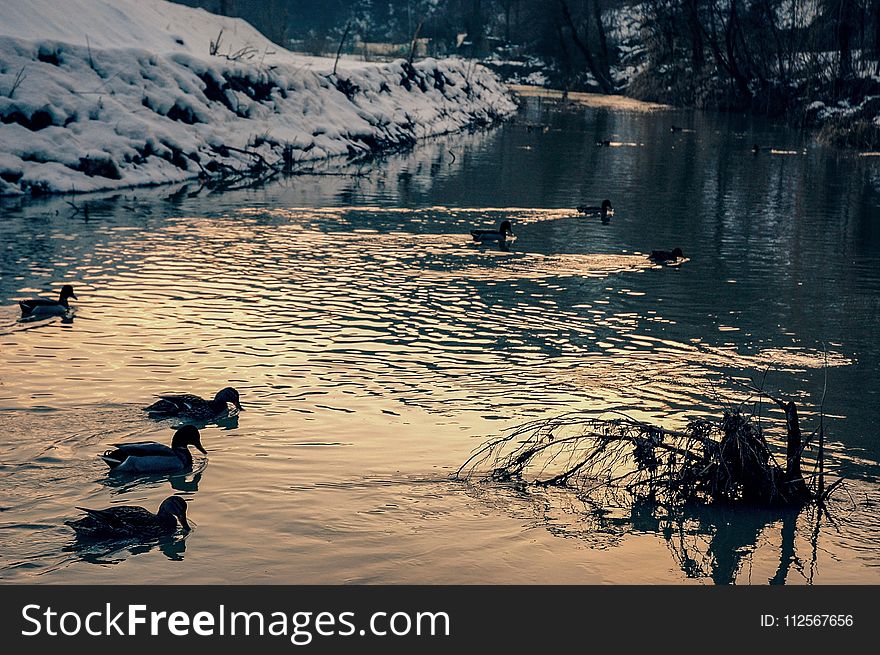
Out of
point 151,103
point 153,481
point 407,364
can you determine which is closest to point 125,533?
point 153,481

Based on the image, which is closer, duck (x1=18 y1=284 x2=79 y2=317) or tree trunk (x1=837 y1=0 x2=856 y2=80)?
duck (x1=18 y1=284 x2=79 y2=317)

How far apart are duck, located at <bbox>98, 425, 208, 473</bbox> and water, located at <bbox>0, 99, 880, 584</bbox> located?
19 cm

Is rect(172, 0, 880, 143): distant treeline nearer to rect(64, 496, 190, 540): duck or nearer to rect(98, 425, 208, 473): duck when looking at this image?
rect(98, 425, 208, 473): duck

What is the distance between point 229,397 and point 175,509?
348 cm

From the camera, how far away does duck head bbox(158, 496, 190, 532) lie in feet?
32.7

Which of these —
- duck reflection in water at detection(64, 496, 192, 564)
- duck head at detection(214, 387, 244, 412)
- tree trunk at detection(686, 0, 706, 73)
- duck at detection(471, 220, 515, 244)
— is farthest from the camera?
tree trunk at detection(686, 0, 706, 73)

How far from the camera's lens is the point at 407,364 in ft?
52.5

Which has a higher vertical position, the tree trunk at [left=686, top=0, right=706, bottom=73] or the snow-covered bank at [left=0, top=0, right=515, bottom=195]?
the tree trunk at [left=686, top=0, right=706, bottom=73]

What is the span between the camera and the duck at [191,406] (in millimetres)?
13039

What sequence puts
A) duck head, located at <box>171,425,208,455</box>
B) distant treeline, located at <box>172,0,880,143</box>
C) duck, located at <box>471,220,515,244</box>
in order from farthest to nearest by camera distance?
distant treeline, located at <box>172,0,880,143</box>
duck, located at <box>471,220,515,244</box>
duck head, located at <box>171,425,208,455</box>

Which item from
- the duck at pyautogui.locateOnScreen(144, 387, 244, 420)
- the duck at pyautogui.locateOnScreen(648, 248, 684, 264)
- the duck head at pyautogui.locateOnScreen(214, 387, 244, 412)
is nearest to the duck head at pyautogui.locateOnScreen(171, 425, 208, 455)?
the duck at pyautogui.locateOnScreen(144, 387, 244, 420)

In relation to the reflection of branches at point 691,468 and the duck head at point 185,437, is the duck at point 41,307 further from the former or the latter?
the reflection of branches at point 691,468

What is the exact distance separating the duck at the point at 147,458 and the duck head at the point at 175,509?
4.42 feet

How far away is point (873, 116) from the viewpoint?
182 feet
